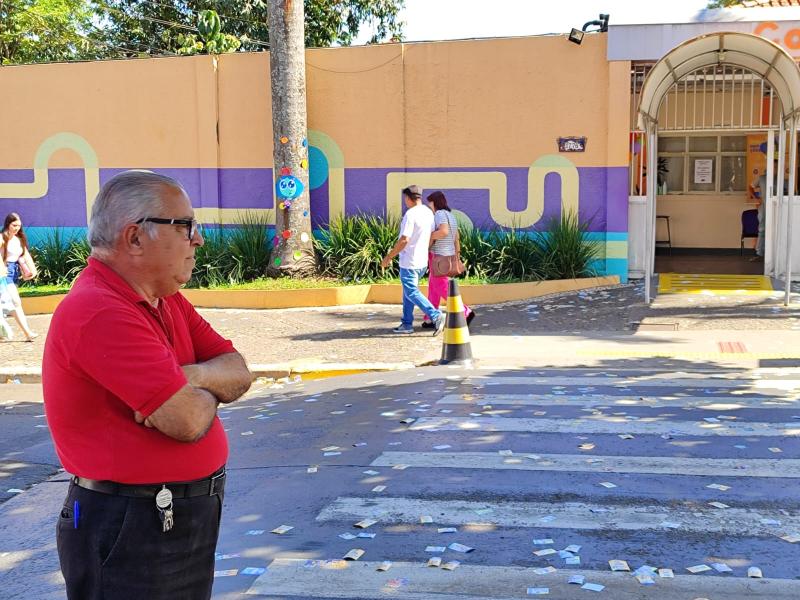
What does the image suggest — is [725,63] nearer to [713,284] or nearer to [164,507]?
[713,284]

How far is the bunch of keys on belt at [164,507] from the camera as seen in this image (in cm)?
278

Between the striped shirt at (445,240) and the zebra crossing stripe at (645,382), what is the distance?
3.20 m

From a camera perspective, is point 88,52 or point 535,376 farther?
point 88,52

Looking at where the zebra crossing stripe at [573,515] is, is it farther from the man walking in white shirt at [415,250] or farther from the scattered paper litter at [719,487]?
the man walking in white shirt at [415,250]

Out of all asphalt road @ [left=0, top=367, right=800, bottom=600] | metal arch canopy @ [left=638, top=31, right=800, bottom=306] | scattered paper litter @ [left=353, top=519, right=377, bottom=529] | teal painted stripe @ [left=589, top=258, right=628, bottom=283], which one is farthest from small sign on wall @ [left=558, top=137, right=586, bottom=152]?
scattered paper litter @ [left=353, top=519, right=377, bottom=529]

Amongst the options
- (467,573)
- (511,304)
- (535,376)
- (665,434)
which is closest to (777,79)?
(511,304)

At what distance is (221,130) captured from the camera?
58.4 ft

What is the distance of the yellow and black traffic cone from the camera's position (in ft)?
34.3

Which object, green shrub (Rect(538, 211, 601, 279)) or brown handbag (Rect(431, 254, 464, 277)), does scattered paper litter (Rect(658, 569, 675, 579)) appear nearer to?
brown handbag (Rect(431, 254, 464, 277))

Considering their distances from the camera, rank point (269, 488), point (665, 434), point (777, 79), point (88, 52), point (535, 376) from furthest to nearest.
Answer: point (88, 52), point (777, 79), point (535, 376), point (665, 434), point (269, 488)

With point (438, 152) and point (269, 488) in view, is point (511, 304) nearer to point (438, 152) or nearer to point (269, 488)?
point (438, 152)

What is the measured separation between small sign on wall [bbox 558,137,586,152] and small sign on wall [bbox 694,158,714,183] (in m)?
5.34

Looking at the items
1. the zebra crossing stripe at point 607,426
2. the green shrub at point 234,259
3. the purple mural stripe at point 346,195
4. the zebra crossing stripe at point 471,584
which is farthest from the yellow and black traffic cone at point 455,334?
the green shrub at point 234,259

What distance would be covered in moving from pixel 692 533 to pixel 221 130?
14.3 meters
